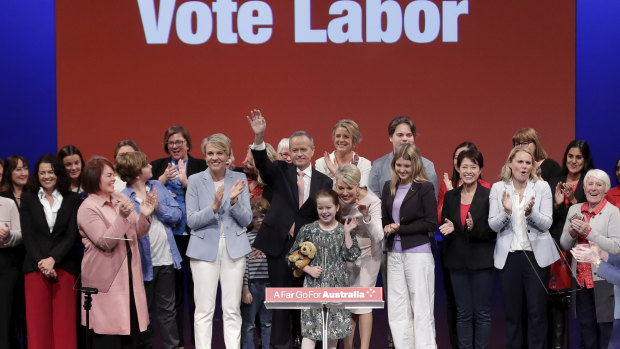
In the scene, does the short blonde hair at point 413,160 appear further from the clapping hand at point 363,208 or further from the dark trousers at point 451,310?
the dark trousers at point 451,310

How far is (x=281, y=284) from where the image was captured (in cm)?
512

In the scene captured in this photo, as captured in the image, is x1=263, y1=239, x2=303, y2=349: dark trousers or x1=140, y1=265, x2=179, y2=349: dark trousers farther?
x1=140, y1=265, x2=179, y2=349: dark trousers

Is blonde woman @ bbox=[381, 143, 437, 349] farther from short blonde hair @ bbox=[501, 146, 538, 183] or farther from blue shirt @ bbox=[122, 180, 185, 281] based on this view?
blue shirt @ bbox=[122, 180, 185, 281]

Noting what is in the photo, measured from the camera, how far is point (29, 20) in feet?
24.2

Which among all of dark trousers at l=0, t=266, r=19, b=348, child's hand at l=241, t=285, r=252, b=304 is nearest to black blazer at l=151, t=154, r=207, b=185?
child's hand at l=241, t=285, r=252, b=304

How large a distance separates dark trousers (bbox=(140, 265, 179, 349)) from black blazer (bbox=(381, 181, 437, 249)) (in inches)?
69.2

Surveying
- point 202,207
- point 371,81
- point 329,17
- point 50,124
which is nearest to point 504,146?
point 371,81

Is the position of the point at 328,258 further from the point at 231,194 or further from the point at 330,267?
the point at 231,194

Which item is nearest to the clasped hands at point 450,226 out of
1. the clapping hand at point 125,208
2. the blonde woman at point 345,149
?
the blonde woman at point 345,149

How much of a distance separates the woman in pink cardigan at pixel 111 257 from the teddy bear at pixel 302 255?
3.25ft

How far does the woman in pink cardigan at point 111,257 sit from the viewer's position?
461 cm

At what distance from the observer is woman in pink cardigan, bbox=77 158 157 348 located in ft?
15.1

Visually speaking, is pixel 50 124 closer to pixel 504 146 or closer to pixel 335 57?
pixel 335 57

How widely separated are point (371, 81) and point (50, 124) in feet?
10.7
